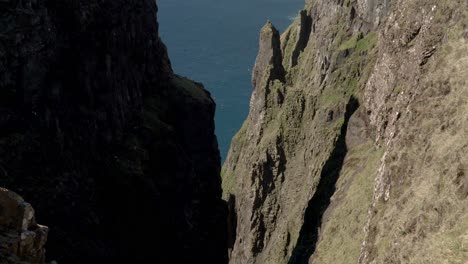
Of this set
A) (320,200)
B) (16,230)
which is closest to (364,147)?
(320,200)

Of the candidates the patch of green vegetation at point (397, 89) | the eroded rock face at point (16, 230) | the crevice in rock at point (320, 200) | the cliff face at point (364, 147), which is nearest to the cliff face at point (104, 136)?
the crevice in rock at point (320, 200)

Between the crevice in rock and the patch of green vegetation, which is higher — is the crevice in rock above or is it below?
below

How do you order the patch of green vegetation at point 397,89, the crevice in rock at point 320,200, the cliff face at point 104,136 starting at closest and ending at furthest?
1. the cliff face at point 104,136
2. the patch of green vegetation at point 397,89
3. the crevice in rock at point 320,200

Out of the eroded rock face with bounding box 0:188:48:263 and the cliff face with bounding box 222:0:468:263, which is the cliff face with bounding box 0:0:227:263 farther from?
the eroded rock face with bounding box 0:188:48:263

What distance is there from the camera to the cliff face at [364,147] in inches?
1767

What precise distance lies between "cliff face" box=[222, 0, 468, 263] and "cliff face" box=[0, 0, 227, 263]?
25.7 m

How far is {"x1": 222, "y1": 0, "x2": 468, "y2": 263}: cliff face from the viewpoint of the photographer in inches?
1767

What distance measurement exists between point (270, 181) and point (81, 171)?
10423 centimetres

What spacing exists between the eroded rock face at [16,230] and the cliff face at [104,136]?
2880 centimetres

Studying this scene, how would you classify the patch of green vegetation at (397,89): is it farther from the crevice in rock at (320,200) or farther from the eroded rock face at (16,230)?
the eroded rock face at (16,230)

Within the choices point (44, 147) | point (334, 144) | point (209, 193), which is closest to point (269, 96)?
point (334, 144)

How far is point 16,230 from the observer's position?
26.9 meters

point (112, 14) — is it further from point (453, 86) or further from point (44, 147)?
point (453, 86)

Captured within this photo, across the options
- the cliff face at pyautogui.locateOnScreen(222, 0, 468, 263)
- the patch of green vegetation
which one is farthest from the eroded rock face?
the patch of green vegetation
